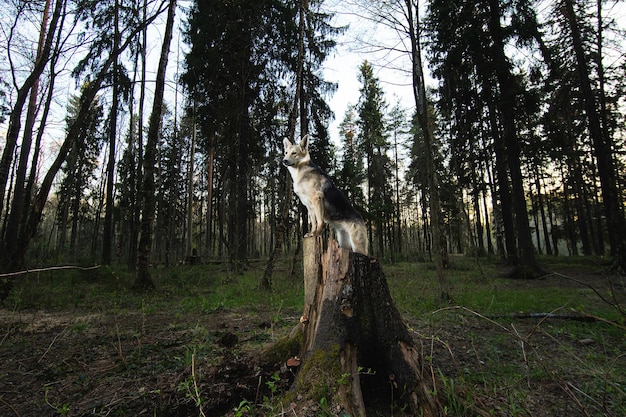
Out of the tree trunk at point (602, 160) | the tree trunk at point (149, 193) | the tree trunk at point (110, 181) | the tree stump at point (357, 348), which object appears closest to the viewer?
the tree stump at point (357, 348)

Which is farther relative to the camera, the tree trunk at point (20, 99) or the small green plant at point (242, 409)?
the tree trunk at point (20, 99)

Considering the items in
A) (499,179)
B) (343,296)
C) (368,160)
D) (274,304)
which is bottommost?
(274,304)

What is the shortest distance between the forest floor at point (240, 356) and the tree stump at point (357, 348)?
0.49 feet

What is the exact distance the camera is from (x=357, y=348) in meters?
2.97

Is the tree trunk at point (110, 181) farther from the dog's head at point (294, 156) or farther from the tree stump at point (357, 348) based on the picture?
the tree stump at point (357, 348)

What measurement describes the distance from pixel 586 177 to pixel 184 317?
34747 millimetres

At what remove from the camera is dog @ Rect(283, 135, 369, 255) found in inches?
A: 178

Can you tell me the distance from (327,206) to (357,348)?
7.38ft

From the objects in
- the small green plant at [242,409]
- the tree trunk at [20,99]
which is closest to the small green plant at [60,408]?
the small green plant at [242,409]

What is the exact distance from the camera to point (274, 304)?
7.77m

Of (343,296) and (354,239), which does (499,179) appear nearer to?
(354,239)

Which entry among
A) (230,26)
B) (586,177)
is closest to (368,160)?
(230,26)

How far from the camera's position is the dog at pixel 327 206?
452 cm

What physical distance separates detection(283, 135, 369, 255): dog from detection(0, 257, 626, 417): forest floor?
1753 millimetres
